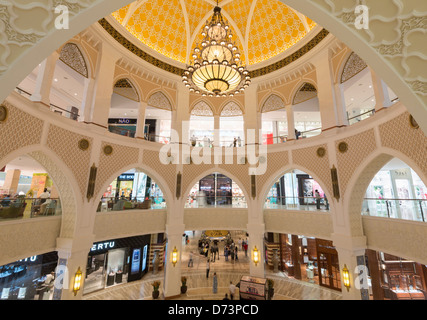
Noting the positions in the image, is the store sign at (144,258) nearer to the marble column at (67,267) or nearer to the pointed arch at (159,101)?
the marble column at (67,267)

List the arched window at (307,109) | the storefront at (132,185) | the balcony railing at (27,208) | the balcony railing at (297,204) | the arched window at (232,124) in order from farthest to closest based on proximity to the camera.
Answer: the storefront at (132,185)
the arched window at (232,124)
the arched window at (307,109)
the balcony railing at (297,204)
the balcony railing at (27,208)

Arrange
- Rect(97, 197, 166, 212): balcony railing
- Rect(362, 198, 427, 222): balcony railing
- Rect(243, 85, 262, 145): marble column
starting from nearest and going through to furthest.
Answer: Rect(362, 198, 427, 222): balcony railing < Rect(97, 197, 166, 212): balcony railing < Rect(243, 85, 262, 145): marble column

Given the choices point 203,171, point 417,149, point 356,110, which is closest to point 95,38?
point 203,171

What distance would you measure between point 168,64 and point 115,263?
441 inches

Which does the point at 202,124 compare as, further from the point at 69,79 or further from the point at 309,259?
the point at 309,259

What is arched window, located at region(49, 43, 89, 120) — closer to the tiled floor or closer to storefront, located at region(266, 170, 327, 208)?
the tiled floor

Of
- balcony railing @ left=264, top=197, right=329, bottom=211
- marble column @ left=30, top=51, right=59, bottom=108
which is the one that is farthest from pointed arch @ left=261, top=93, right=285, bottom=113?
marble column @ left=30, top=51, right=59, bottom=108

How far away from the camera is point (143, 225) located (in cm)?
982

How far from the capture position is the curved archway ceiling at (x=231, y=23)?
10.1 meters

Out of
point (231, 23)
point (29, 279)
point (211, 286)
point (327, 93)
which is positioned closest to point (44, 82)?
point (29, 279)

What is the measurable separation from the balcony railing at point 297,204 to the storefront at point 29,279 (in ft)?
35.4

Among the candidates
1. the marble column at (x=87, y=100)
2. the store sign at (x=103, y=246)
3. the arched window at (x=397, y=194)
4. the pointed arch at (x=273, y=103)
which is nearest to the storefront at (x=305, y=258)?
the arched window at (x=397, y=194)

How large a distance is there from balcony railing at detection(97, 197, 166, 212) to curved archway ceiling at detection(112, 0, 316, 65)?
7.73 m

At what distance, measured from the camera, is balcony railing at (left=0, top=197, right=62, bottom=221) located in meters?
5.94
